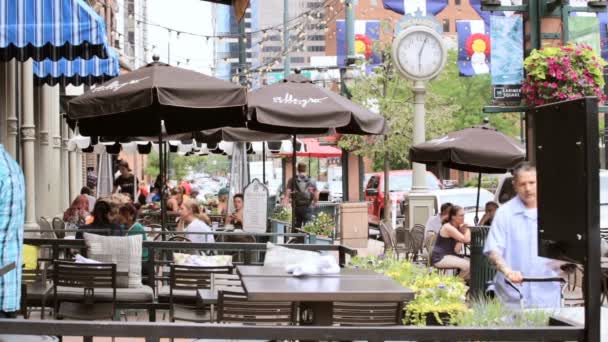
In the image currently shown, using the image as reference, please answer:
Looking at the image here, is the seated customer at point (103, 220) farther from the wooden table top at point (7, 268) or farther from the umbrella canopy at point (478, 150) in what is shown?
the wooden table top at point (7, 268)

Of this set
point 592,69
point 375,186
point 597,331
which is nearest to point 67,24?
point 597,331

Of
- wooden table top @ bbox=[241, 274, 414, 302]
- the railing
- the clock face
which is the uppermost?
the clock face

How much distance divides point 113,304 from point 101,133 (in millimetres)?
4772

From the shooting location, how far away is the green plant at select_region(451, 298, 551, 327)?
4953 mm

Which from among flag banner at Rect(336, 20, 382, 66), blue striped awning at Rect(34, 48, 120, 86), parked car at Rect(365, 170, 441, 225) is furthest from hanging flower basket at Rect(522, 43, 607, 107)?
flag banner at Rect(336, 20, 382, 66)

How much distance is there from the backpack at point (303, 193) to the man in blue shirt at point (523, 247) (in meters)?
15.2

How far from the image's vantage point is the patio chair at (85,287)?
8258mm

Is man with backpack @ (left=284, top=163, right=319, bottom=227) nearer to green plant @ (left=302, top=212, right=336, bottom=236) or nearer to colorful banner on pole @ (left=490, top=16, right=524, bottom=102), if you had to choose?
green plant @ (left=302, top=212, right=336, bottom=236)

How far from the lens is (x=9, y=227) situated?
5.21 meters

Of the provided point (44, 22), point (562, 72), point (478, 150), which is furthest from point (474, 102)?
point (44, 22)

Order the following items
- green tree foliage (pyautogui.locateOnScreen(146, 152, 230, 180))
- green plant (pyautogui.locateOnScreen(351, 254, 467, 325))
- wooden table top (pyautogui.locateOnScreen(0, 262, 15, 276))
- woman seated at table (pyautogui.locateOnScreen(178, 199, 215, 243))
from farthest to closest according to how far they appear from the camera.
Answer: green tree foliage (pyautogui.locateOnScreen(146, 152, 230, 180)) < woman seated at table (pyautogui.locateOnScreen(178, 199, 215, 243)) < green plant (pyautogui.locateOnScreen(351, 254, 467, 325)) < wooden table top (pyautogui.locateOnScreen(0, 262, 15, 276))

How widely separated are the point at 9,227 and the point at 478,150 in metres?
10.4

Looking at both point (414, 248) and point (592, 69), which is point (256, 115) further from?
point (592, 69)

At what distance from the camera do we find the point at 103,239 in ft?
29.9
